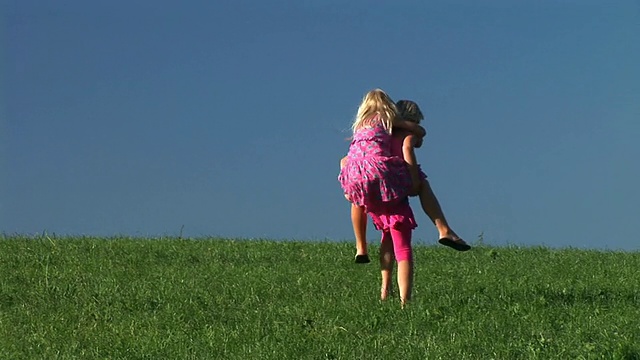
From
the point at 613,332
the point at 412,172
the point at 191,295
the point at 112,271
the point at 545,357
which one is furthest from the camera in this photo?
the point at 112,271

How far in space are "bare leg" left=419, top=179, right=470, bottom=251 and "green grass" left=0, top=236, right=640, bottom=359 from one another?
2.14 ft

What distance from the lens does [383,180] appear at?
35.7ft

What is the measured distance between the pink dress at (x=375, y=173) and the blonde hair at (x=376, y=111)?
8 cm

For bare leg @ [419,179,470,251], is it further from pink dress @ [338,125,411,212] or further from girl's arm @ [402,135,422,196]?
pink dress @ [338,125,411,212]

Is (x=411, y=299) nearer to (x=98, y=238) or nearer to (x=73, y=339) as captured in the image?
(x=73, y=339)

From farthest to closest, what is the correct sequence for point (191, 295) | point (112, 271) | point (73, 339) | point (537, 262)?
1. point (537, 262)
2. point (112, 271)
3. point (191, 295)
4. point (73, 339)

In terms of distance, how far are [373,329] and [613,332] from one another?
224cm

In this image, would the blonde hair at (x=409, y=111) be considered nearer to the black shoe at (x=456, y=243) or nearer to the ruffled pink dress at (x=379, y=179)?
the ruffled pink dress at (x=379, y=179)

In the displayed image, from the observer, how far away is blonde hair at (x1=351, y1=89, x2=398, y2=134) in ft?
36.4

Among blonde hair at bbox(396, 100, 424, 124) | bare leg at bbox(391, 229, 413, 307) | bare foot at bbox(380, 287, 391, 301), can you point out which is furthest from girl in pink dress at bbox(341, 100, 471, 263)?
bare foot at bbox(380, 287, 391, 301)

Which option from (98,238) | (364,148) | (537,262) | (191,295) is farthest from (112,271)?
(537,262)

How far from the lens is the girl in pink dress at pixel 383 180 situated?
10.9m

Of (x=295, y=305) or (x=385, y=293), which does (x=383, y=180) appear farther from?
(x=295, y=305)

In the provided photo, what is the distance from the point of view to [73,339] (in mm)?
10164
